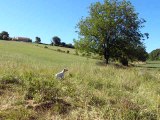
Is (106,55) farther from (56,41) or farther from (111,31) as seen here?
(56,41)

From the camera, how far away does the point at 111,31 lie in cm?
3731

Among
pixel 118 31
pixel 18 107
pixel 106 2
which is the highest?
pixel 106 2

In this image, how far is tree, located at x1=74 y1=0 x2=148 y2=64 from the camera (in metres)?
37.2

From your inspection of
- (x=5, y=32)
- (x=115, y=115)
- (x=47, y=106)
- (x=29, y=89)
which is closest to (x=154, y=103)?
(x=115, y=115)

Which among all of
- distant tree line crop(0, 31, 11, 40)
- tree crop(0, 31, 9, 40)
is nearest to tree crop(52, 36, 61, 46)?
distant tree line crop(0, 31, 11, 40)

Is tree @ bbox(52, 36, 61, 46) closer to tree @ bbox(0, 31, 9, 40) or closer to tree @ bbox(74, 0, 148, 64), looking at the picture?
tree @ bbox(0, 31, 9, 40)

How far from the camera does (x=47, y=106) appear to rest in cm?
680

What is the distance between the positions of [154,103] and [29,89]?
3.25 m

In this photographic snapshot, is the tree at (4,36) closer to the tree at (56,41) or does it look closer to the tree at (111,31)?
the tree at (56,41)

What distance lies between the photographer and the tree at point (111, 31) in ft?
122

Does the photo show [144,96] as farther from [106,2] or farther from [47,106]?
[106,2]

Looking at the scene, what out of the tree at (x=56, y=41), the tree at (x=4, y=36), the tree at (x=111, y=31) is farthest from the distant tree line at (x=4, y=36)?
the tree at (x=111, y=31)

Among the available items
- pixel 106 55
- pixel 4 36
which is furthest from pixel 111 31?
pixel 4 36

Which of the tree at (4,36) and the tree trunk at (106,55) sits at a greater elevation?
the tree at (4,36)
